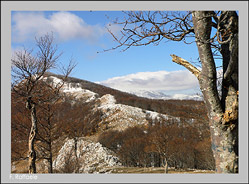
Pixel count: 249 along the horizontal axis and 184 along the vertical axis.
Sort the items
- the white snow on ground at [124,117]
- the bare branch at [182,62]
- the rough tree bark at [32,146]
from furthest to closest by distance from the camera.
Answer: the white snow on ground at [124,117], the rough tree bark at [32,146], the bare branch at [182,62]

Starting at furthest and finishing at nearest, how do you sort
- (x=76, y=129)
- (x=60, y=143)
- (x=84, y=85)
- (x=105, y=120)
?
(x=84, y=85) < (x=105, y=120) < (x=76, y=129) < (x=60, y=143)

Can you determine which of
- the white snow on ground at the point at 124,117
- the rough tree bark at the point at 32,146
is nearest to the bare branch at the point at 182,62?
the rough tree bark at the point at 32,146

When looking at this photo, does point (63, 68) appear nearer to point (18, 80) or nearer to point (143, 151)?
point (18, 80)

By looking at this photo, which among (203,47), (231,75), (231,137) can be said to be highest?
(203,47)

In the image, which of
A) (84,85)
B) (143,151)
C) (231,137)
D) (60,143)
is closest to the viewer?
(231,137)

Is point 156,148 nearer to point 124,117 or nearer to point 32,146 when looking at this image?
point 124,117

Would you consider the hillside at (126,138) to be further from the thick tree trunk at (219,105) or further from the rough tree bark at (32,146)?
the thick tree trunk at (219,105)

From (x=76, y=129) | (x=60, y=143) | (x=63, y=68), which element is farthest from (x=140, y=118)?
(x=63, y=68)

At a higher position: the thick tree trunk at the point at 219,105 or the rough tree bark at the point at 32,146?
the thick tree trunk at the point at 219,105
